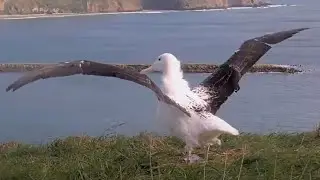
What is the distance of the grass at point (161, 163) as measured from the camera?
13.4 ft

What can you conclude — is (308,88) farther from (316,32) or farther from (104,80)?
(316,32)

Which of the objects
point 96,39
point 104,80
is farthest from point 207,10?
point 104,80

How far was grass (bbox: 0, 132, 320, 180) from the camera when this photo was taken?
13.4ft

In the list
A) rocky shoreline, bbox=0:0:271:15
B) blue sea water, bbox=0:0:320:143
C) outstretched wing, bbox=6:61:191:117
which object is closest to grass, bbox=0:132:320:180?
blue sea water, bbox=0:0:320:143

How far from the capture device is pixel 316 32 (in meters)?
36.2

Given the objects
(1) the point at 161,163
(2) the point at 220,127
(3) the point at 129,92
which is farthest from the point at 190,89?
(3) the point at 129,92

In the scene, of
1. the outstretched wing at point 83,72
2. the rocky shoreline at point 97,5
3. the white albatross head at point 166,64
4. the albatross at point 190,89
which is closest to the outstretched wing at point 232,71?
the albatross at point 190,89

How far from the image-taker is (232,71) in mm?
5109

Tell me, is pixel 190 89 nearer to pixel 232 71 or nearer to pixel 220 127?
pixel 232 71

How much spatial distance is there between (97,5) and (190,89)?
63682 millimetres

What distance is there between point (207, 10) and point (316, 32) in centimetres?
3446

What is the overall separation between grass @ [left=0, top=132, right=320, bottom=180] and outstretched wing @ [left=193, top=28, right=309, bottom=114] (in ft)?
1.44

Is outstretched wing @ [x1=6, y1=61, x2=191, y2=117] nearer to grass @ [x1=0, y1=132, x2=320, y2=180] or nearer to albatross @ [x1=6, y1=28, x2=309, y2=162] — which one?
albatross @ [x1=6, y1=28, x2=309, y2=162]

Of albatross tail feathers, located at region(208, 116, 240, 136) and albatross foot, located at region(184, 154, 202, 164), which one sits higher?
albatross tail feathers, located at region(208, 116, 240, 136)
